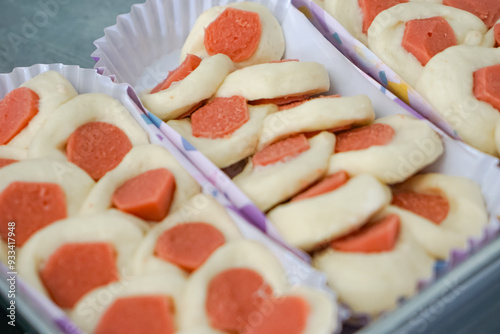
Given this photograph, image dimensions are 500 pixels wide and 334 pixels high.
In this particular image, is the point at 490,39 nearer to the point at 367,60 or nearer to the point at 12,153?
the point at 367,60

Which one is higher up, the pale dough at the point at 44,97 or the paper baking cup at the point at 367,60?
the pale dough at the point at 44,97

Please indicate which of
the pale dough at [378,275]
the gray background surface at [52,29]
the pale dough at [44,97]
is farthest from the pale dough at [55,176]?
the gray background surface at [52,29]

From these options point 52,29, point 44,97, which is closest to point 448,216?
point 44,97

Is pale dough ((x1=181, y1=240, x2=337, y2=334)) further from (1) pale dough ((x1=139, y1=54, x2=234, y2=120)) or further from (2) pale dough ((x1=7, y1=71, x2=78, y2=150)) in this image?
(2) pale dough ((x1=7, y1=71, x2=78, y2=150))

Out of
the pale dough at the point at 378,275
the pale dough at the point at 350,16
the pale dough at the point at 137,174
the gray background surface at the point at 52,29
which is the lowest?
the pale dough at the point at 378,275

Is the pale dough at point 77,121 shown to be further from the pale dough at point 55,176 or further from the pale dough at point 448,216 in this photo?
the pale dough at point 448,216

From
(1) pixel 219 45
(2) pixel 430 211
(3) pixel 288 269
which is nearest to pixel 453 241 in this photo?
(2) pixel 430 211

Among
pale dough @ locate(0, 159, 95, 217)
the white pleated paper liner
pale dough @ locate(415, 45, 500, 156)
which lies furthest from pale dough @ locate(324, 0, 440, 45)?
pale dough @ locate(0, 159, 95, 217)
